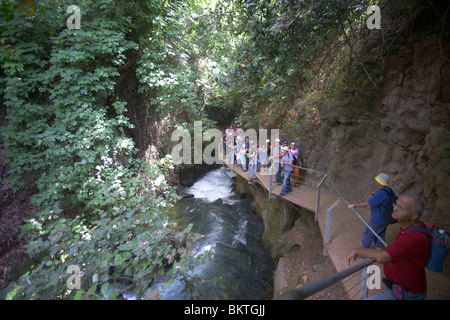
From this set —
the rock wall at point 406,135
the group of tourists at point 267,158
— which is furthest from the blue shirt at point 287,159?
the rock wall at point 406,135

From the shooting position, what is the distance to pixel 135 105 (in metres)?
8.73

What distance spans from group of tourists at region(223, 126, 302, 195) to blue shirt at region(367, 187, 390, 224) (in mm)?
2880

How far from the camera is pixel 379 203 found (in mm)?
3387

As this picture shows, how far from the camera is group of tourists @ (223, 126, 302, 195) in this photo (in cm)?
712

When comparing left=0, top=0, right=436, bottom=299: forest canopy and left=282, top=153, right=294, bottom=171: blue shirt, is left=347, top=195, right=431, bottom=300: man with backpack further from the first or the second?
left=282, top=153, right=294, bottom=171: blue shirt

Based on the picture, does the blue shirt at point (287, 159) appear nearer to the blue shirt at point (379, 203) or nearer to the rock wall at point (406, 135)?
the rock wall at point (406, 135)

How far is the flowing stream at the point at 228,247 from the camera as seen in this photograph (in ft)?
19.2

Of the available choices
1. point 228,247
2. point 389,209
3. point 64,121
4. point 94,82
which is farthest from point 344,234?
point 94,82

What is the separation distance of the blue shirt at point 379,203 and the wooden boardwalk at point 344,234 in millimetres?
822

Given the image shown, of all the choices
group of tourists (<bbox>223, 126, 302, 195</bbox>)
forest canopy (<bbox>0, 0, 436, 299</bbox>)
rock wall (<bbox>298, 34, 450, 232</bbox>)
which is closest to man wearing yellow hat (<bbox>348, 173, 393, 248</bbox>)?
rock wall (<bbox>298, 34, 450, 232</bbox>)

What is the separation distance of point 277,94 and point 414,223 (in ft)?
15.0
